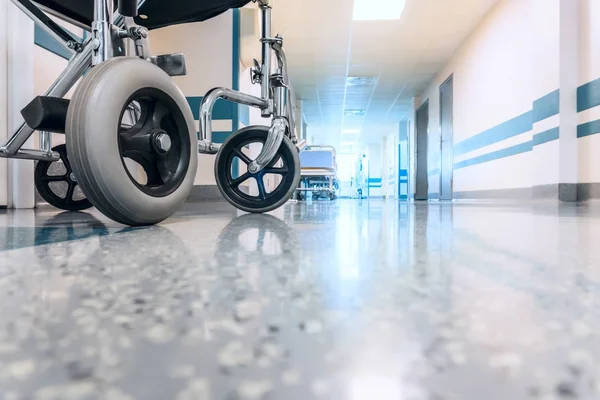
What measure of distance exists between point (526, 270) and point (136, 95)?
79cm

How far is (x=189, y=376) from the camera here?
0.17 metres

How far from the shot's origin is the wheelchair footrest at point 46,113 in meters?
0.79

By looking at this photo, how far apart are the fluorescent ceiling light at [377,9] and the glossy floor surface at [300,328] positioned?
4791 mm

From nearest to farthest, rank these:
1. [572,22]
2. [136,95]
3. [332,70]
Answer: [136,95] < [572,22] < [332,70]

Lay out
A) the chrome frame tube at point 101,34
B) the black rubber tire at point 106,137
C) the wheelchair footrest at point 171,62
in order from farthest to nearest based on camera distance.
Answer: the wheelchair footrest at point 171,62
the chrome frame tube at point 101,34
the black rubber tire at point 106,137

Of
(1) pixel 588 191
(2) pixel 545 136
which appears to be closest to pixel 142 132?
(1) pixel 588 191

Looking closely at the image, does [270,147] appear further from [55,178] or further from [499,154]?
[499,154]

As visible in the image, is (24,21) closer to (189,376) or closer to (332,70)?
(189,376)

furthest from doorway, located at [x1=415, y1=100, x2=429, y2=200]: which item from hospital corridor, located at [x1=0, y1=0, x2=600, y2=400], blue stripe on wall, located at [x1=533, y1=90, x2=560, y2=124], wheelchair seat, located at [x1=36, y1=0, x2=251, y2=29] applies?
wheelchair seat, located at [x1=36, y1=0, x2=251, y2=29]

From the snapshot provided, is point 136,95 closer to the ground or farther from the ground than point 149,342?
farther from the ground

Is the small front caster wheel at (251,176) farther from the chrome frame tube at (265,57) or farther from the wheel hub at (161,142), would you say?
the wheel hub at (161,142)

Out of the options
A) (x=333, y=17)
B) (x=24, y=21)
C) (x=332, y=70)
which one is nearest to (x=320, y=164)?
(x=332, y=70)

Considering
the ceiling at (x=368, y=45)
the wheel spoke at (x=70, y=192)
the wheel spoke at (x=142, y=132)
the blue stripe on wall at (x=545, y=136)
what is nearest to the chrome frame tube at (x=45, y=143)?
the wheel spoke at (x=70, y=192)

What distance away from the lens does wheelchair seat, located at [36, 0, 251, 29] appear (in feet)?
3.99
